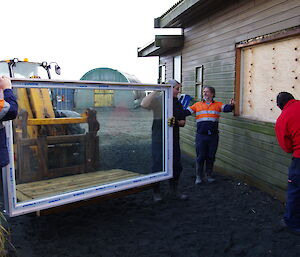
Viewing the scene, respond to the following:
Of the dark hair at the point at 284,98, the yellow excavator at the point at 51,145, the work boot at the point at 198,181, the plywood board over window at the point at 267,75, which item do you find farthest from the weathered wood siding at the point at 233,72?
the yellow excavator at the point at 51,145

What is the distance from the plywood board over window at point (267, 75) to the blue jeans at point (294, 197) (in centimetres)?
129

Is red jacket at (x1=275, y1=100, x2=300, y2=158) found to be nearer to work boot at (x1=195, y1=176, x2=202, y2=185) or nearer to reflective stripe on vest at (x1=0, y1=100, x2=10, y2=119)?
work boot at (x1=195, y1=176, x2=202, y2=185)

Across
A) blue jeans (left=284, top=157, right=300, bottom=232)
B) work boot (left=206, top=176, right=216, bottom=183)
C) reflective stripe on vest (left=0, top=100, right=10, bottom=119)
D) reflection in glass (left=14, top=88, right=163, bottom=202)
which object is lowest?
work boot (left=206, top=176, right=216, bottom=183)

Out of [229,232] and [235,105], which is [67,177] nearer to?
[229,232]

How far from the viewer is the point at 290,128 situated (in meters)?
3.64

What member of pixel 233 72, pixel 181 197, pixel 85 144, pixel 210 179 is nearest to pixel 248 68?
pixel 233 72

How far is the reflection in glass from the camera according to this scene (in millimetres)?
3566

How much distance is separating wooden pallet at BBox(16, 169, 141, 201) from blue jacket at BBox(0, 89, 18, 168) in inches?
20.0

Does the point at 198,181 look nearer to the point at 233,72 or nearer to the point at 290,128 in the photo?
the point at 233,72

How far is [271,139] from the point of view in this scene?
5.05m

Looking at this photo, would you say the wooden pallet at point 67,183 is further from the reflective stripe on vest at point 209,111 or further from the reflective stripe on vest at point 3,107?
the reflective stripe on vest at point 209,111

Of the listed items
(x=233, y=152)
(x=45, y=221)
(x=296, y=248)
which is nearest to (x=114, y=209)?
(x=45, y=221)

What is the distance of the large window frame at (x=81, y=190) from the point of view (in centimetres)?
300

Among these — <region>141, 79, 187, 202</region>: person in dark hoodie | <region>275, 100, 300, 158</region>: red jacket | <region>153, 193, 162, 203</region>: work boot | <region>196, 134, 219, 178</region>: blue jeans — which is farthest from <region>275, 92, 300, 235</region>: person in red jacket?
<region>196, 134, 219, 178</region>: blue jeans
